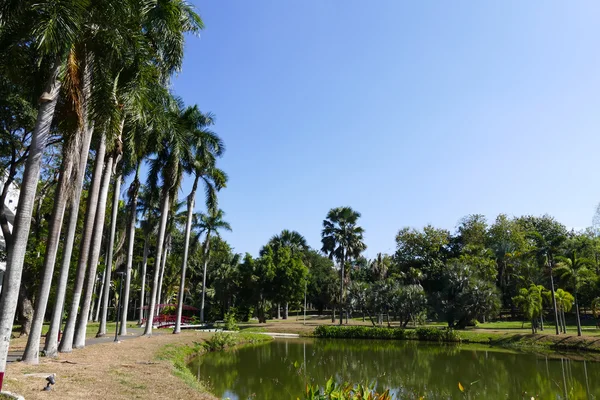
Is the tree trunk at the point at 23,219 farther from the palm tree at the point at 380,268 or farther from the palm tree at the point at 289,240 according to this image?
the palm tree at the point at 380,268

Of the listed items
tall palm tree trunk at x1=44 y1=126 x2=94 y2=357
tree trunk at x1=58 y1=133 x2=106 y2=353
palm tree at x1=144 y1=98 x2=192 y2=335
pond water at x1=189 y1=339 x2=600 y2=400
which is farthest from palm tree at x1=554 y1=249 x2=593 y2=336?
tall palm tree trunk at x1=44 y1=126 x2=94 y2=357

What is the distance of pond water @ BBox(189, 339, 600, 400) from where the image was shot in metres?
16.2

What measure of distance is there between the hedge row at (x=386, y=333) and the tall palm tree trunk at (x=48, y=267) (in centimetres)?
3099

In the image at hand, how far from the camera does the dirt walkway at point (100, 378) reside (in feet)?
31.4

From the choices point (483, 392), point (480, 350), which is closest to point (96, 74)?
point (483, 392)

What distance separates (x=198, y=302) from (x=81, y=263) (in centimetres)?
4693

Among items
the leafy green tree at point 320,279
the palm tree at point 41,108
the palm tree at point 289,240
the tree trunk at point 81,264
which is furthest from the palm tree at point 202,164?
the leafy green tree at point 320,279

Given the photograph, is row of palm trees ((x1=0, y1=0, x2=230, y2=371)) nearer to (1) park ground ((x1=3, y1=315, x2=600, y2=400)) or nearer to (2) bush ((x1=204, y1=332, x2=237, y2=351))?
(1) park ground ((x1=3, y1=315, x2=600, y2=400))

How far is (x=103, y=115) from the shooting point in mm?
11617

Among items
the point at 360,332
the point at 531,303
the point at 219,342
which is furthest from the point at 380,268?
the point at 219,342

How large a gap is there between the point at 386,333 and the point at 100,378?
3136cm

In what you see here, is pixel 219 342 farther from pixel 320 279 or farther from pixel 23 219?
pixel 320 279

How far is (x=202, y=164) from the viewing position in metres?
30.1

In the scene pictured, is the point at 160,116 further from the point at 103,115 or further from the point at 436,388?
the point at 436,388
